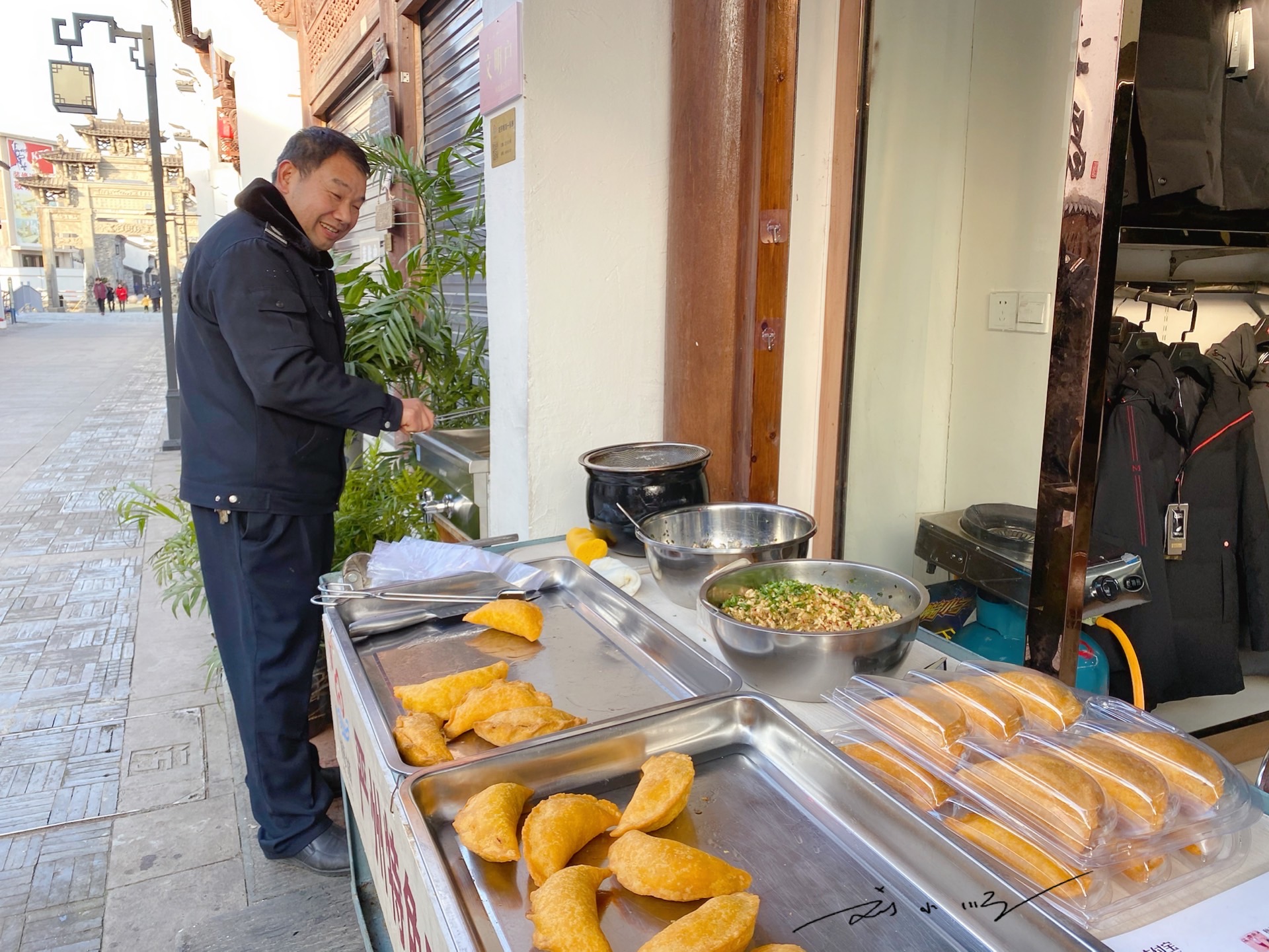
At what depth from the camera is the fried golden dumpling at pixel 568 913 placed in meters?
0.94

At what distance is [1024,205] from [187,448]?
281 centimetres

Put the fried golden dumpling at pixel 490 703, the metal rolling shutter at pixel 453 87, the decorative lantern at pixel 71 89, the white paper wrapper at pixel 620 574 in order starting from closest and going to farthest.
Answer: the fried golden dumpling at pixel 490 703
the white paper wrapper at pixel 620 574
the metal rolling shutter at pixel 453 87
the decorative lantern at pixel 71 89

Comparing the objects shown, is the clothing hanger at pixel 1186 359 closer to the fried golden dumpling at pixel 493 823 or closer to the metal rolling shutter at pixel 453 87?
the fried golden dumpling at pixel 493 823

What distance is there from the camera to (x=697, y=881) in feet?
3.40

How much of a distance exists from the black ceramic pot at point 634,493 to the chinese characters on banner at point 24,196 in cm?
6062

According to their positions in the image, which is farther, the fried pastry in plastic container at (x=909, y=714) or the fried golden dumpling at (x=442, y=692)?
the fried golden dumpling at (x=442, y=692)

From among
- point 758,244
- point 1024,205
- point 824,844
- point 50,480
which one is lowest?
point 50,480

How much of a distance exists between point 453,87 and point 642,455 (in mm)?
3318

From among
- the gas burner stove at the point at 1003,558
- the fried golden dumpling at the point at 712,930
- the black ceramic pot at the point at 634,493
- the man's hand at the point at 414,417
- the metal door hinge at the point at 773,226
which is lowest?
the gas burner stove at the point at 1003,558

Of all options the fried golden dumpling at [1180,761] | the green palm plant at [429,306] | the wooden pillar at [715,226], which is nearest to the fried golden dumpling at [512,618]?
the wooden pillar at [715,226]

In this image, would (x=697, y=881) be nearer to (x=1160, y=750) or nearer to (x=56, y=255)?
(x=1160, y=750)

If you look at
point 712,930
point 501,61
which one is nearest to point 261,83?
point 501,61

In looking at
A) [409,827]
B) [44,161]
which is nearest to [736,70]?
[409,827]

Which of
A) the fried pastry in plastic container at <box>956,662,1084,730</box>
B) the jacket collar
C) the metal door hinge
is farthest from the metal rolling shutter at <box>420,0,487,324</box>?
the fried pastry in plastic container at <box>956,662,1084,730</box>
